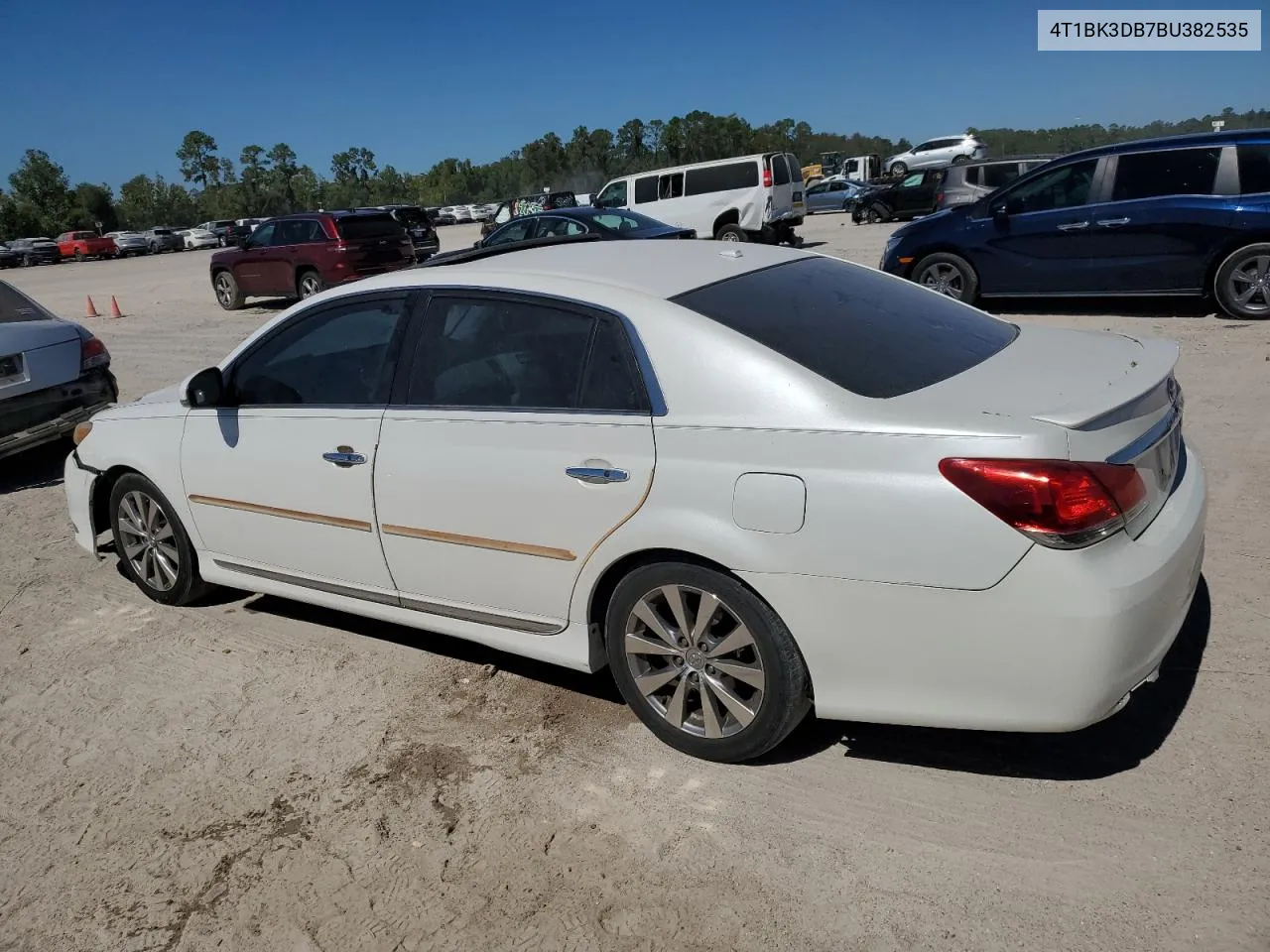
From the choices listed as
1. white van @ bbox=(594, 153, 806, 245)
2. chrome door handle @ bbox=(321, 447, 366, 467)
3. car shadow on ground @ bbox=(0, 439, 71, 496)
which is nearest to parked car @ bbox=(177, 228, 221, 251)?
white van @ bbox=(594, 153, 806, 245)

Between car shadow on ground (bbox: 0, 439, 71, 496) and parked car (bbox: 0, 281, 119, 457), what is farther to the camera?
car shadow on ground (bbox: 0, 439, 71, 496)

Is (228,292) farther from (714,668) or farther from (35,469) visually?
(714,668)

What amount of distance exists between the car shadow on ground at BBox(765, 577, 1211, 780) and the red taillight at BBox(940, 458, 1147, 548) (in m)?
0.87

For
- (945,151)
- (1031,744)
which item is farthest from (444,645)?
(945,151)

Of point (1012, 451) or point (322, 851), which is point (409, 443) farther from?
point (1012, 451)

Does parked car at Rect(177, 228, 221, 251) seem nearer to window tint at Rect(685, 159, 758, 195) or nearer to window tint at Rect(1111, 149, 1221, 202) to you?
window tint at Rect(685, 159, 758, 195)

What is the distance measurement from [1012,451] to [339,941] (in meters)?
2.20

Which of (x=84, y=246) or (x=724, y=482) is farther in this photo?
(x=84, y=246)

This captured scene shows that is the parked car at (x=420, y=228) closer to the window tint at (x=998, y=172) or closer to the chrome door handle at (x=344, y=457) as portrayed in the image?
the window tint at (x=998, y=172)

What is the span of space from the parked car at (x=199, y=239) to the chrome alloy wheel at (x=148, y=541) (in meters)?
57.8

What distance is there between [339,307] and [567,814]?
7.35 feet

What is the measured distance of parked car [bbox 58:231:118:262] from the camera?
5322 cm

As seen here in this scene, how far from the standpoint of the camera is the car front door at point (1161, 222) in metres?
9.16

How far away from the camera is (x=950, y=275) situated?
10.7 meters
